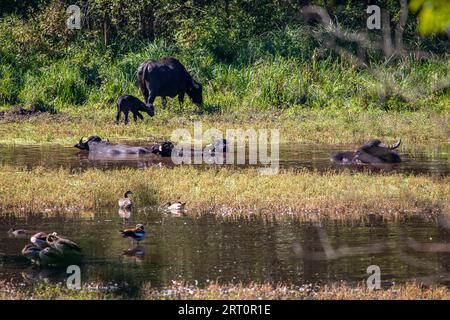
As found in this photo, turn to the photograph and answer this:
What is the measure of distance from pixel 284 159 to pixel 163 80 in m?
7.16

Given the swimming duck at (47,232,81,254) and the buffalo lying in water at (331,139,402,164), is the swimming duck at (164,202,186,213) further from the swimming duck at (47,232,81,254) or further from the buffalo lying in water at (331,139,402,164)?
the buffalo lying in water at (331,139,402,164)

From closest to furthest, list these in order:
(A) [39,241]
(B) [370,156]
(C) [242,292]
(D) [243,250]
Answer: (C) [242,292], (A) [39,241], (D) [243,250], (B) [370,156]

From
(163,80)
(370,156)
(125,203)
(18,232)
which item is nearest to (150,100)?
(163,80)

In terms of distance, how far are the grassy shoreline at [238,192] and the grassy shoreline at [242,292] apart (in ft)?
11.9

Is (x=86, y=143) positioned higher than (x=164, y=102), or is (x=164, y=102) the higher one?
(x=164, y=102)

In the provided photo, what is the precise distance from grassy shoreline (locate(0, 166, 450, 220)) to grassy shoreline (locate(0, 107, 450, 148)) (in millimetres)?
5186

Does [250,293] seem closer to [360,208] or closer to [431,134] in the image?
[360,208]

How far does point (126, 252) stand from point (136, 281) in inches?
49.2

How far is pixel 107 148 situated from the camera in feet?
61.7

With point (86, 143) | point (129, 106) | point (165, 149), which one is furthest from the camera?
point (129, 106)

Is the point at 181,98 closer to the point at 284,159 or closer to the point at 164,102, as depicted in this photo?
the point at 164,102

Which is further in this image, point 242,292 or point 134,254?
point 134,254

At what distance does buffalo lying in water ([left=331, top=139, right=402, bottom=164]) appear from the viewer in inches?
680
